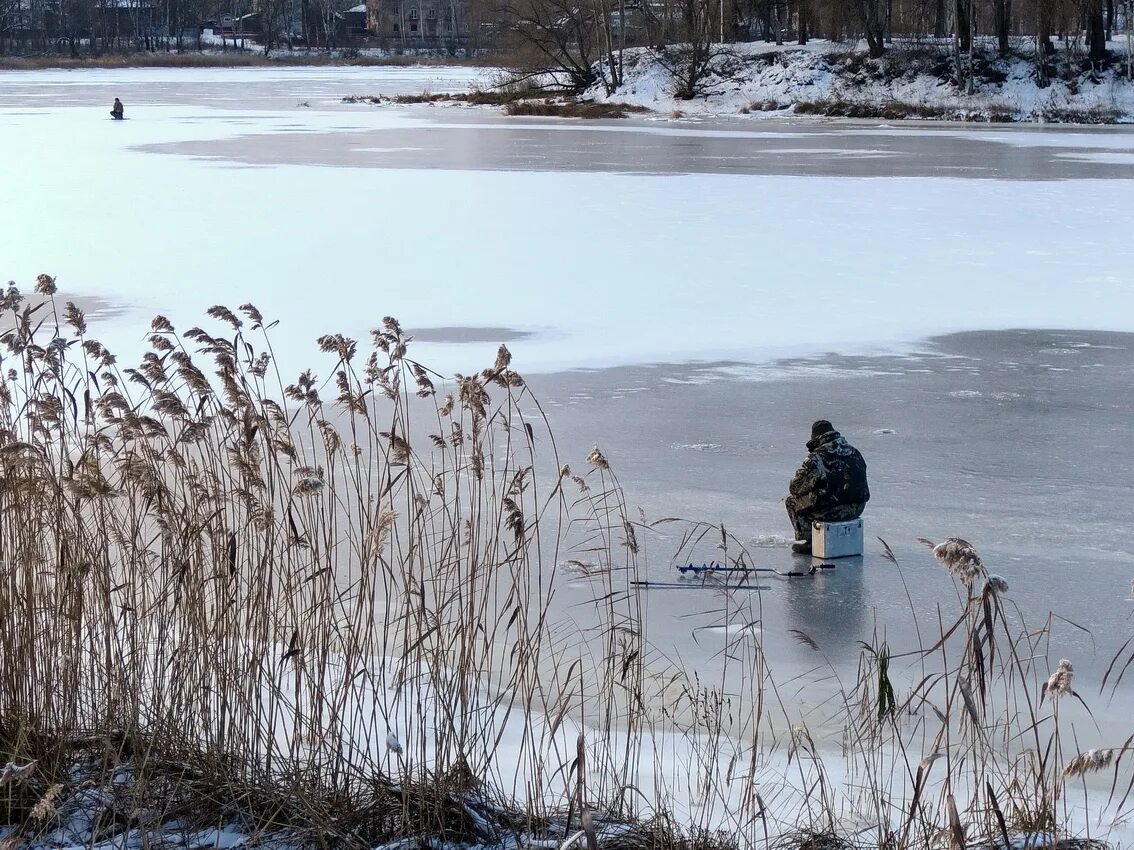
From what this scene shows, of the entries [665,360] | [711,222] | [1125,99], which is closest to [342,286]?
[665,360]

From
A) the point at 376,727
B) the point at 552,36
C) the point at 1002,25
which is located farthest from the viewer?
the point at 552,36

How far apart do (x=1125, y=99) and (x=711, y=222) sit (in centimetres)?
2823

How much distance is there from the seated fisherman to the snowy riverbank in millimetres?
34898

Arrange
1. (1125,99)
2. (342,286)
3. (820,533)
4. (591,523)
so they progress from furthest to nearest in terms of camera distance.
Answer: (1125,99) → (342,286) → (591,523) → (820,533)

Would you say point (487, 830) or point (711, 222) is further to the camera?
point (711, 222)

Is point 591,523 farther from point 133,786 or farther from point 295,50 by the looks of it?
point 295,50

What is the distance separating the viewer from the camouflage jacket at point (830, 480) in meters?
4.93

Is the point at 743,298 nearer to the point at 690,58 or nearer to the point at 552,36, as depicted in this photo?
the point at 690,58

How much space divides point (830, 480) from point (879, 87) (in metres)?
41.2

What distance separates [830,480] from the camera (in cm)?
492

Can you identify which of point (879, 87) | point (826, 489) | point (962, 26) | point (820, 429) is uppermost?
point (962, 26)

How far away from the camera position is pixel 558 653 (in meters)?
4.09

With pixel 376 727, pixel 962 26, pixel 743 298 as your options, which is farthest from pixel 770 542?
pixel 962 26

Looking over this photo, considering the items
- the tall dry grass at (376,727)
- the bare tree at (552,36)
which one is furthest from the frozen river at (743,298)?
the bare tree at (552,36)
